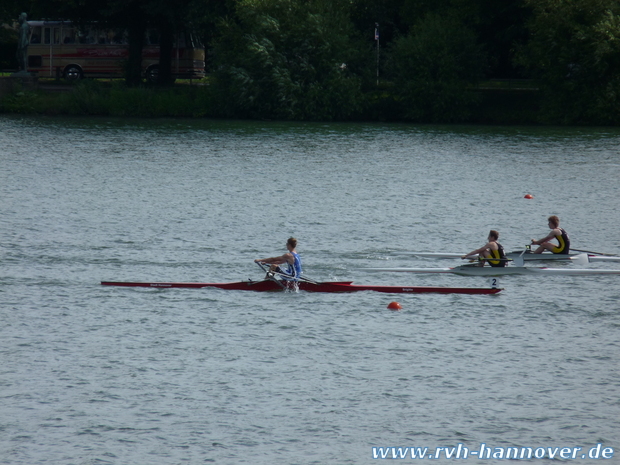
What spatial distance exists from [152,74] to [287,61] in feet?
47.2

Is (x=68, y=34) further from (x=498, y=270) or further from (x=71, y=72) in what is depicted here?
(x=498, y=270)

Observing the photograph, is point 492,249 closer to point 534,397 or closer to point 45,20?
point 534,397

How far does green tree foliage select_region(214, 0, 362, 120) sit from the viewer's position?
65000 mm

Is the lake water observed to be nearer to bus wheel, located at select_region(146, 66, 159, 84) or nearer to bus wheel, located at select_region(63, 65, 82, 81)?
bus wheel, located at select_region(146, 66, 159, 84)

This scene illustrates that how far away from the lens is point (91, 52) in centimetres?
7288

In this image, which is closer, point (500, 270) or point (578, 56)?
point (500, 270)

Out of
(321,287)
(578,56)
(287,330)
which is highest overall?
(578,56)

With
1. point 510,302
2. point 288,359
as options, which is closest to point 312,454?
point 288,359

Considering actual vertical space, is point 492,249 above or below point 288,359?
above

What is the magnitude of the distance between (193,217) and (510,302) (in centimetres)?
1467

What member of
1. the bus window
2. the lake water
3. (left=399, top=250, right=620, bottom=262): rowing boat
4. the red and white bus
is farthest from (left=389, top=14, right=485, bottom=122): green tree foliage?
(left=399, top=250, right=620, bottom=262): rowing boat

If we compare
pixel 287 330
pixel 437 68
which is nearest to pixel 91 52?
pixel 437 68

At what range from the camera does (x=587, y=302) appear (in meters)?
22.6

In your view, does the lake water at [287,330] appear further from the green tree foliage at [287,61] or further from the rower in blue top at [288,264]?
the green tree foliage at [287,61]
